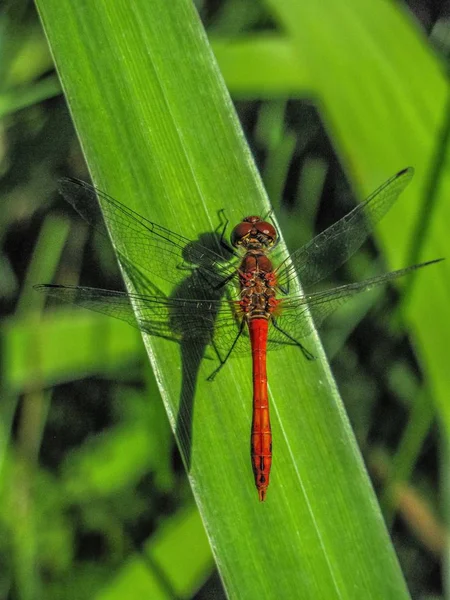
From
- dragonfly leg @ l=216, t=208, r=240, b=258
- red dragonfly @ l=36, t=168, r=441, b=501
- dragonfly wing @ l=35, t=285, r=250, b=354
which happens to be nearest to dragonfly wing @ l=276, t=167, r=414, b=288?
red dragonfly @ l=36, t=168, r=441, b=501

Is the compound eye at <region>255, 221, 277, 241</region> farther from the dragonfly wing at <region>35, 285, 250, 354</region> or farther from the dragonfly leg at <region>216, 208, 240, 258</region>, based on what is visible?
the dragonfly wing at <region>35, 285, 250, 354</region>

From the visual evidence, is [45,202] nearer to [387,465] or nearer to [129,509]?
[129,509]

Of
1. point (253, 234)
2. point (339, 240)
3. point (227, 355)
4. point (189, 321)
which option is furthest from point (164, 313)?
point (339, 240)

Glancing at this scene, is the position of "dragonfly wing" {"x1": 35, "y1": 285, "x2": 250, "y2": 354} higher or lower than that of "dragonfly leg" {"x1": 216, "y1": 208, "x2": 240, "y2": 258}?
lower

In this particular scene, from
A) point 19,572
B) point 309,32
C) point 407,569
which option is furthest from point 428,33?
point 19,572

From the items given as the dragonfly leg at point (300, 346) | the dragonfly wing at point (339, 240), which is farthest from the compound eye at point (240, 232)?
the dragonfly leg at point (300, 346)

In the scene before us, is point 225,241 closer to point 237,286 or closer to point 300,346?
point 237,286

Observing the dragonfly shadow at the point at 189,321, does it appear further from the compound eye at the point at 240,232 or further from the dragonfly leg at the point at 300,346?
the dragonfly leg at the point at 300,346

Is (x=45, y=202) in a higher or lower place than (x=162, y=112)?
higher
